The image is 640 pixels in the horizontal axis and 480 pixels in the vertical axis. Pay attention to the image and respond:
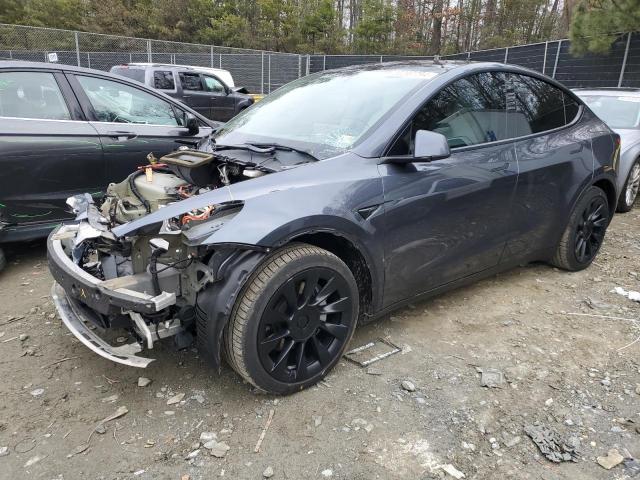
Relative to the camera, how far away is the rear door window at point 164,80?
11727 mm

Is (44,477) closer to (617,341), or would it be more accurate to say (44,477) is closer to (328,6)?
(617,341)

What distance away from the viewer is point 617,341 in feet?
10.4

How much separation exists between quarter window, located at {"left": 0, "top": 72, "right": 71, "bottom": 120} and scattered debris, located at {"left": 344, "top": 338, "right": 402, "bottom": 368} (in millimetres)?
3171

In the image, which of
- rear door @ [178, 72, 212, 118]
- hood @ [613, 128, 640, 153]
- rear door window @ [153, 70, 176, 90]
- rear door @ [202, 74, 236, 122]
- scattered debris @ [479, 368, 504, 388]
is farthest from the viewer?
rear door @ [202, 74, 236, 122]

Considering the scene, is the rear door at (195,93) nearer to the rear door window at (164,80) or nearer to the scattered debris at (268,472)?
the rear door window at (164,80)

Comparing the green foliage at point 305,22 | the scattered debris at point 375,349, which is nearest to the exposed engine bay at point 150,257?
the scattered debris at point 375,349

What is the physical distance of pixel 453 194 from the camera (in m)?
2.95

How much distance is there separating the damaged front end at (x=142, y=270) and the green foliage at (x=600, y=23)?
11.4 m

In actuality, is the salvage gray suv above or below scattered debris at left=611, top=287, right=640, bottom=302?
above

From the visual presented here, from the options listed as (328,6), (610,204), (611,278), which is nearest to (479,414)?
(611,278)

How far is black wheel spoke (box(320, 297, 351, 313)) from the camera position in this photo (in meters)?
2.53

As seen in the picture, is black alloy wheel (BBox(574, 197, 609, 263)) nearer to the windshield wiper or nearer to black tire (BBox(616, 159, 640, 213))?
black tire (BBox(616, 159, 640, 213))

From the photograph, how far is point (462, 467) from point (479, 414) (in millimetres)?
391

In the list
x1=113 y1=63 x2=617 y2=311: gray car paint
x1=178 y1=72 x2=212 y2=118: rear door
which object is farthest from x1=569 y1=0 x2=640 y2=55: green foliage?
x1=178 y1=72 x2=212 y2=118: rear door
